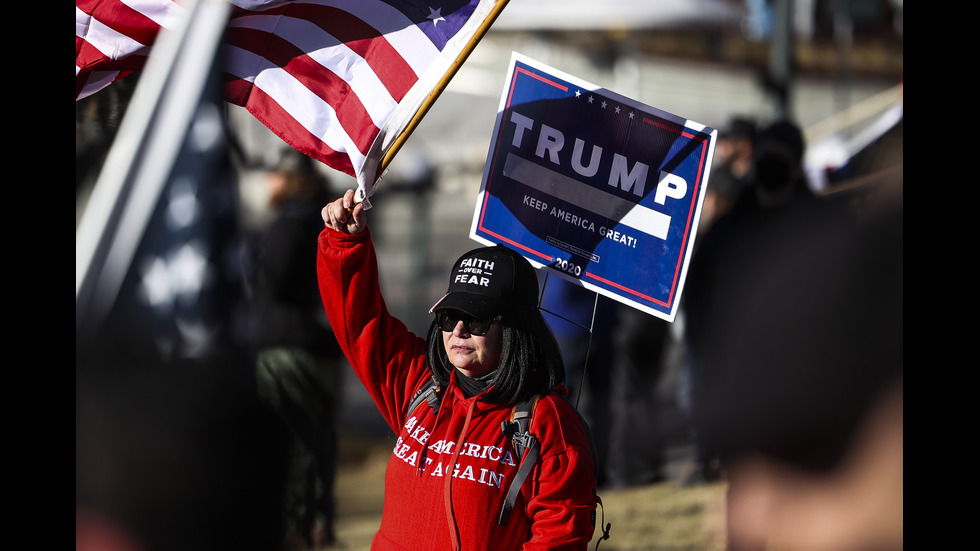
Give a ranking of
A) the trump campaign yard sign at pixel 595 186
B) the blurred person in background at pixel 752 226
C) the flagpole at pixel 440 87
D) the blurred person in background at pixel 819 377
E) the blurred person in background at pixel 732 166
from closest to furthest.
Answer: the flagpole at pixel 440 87 < the trump campaign yard sign at pixel 595 186 < the blurred person in background at pixel 819 377 < the blurred person in background at pixel 752 226 < the blurred person in background at pixel 732 166

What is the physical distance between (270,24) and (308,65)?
19 centimetres

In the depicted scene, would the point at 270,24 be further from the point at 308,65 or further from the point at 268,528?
the point at 268,528

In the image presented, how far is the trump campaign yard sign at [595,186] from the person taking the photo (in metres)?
2.93

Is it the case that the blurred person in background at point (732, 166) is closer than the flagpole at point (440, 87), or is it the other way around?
the flagpole at point (440, 87)

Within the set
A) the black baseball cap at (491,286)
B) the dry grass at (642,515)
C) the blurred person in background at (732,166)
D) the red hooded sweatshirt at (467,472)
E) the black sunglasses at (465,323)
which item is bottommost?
the dry grass at (642,515)

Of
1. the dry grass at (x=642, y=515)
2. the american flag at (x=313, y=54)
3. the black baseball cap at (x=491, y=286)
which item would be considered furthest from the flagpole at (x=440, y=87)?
the dry grass at (x=642, y=515)

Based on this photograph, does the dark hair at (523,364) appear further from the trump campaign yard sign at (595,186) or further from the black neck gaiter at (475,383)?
the trump campaign yard sign at (595,186)

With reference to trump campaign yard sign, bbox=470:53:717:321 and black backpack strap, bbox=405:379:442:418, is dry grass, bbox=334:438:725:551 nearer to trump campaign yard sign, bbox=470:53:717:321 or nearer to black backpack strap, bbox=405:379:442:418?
trump campaign yard sign, bbox=470:53:717:321

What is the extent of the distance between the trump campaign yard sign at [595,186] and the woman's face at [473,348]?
0.60 metres

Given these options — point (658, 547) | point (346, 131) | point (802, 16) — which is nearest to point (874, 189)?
point (658, 547)

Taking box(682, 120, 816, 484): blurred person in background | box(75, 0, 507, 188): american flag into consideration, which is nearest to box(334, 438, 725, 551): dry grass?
box(682, 120, 816, 484): blurred person in background

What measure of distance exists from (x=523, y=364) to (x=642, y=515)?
332 cm

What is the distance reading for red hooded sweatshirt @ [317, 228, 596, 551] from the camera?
226 centimetres
